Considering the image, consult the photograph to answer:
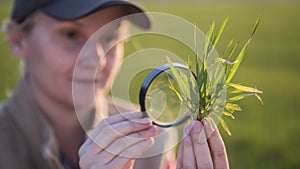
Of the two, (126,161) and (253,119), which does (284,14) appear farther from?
(126,161)

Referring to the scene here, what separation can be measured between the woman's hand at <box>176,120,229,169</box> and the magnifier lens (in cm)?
7

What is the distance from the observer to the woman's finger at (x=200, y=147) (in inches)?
82.0

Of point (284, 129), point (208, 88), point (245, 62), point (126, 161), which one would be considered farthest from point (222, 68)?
point (245, 62)

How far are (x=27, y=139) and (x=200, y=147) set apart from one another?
142 cm

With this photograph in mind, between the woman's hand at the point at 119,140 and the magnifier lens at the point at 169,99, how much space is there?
52mm

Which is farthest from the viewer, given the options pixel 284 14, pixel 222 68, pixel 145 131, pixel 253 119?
pixel 284 14

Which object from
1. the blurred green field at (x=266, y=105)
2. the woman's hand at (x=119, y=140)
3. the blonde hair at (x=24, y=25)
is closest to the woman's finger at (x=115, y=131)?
the woman's hand at (x=119, y=140)

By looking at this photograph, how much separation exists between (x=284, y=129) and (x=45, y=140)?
5485 millimetres

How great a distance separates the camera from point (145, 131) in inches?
88.1

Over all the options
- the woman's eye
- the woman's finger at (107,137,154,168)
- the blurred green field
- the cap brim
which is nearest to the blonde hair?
the cap brim

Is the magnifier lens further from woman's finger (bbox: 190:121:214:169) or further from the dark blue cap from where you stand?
the dark blue cap

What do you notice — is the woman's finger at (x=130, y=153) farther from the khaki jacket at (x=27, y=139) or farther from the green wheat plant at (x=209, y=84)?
the khaki jacket at (x=27, y=139)

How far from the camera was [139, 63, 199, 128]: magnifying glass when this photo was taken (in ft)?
6.89

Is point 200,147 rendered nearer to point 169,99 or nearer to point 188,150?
point 188,150
